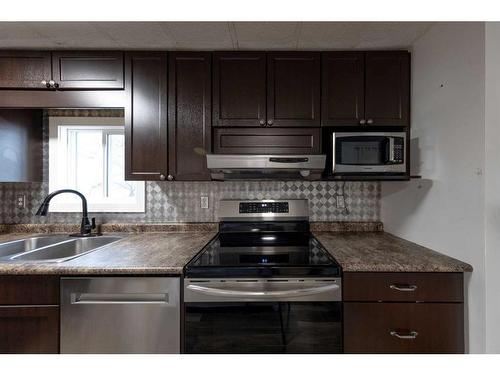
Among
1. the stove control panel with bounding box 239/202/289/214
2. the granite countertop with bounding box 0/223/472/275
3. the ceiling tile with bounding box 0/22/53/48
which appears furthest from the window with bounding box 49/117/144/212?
the stove control panel with bounding box 239/202/289/214

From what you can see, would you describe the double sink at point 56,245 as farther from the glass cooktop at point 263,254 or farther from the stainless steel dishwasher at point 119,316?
the glass cooktop at point 263,254

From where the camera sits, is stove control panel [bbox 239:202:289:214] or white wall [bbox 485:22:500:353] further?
stove control panel [bbox 239:202:289:214]

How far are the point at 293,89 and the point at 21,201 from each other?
2.11m

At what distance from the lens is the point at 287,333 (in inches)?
48.0

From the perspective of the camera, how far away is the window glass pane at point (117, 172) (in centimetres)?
203

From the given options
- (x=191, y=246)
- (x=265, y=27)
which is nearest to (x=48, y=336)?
(x=191, y=246)

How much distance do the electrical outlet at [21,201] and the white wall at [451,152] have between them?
268cm

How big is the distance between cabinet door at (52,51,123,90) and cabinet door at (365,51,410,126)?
1.58 m

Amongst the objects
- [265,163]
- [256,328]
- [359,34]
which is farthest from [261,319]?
[359,34]

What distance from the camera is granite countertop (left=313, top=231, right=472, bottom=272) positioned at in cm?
122

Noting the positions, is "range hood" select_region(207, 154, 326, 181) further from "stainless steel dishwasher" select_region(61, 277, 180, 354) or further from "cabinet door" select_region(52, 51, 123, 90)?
"cabinet door" select_region(52, 51, 123, 90)

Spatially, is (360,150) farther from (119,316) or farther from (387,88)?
(119,316)

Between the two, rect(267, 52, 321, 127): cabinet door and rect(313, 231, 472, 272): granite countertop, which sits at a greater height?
rect(267, 52, 321, 127): cabinet door
